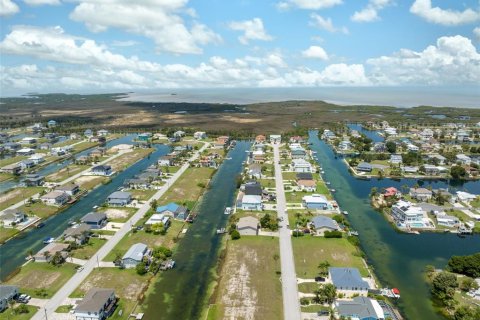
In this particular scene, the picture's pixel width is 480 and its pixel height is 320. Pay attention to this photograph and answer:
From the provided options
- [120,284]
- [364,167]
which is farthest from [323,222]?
[364,167]

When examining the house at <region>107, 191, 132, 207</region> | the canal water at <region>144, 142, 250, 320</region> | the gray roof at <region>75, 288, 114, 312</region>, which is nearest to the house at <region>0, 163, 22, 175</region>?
the house at <region>107, 191, 132, 207</region>

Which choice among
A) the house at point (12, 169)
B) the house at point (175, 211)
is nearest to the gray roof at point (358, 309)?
the house at point (175, 211)

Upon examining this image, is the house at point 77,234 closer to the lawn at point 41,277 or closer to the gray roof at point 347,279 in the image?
the lawn at point 41,277

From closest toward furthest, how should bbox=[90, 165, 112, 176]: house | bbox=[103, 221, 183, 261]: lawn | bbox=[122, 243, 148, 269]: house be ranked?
bbox=[122, 243, 148, 269]: house → bbox=[103, 221, 183, 261]: lawn → bbox=[90, 165, 112, 176]: house

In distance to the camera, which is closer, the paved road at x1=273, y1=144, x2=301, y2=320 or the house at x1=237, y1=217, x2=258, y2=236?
the paved road at x1=273, y1=144, x2=301, y2=320

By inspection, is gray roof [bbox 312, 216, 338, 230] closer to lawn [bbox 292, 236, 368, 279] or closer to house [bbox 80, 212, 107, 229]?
lawn [bbox 292, 236, 368, 279]

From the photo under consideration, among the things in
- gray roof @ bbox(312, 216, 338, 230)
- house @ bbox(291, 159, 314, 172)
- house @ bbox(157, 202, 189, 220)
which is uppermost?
house @ bbox(291, 159, 314, 172)
